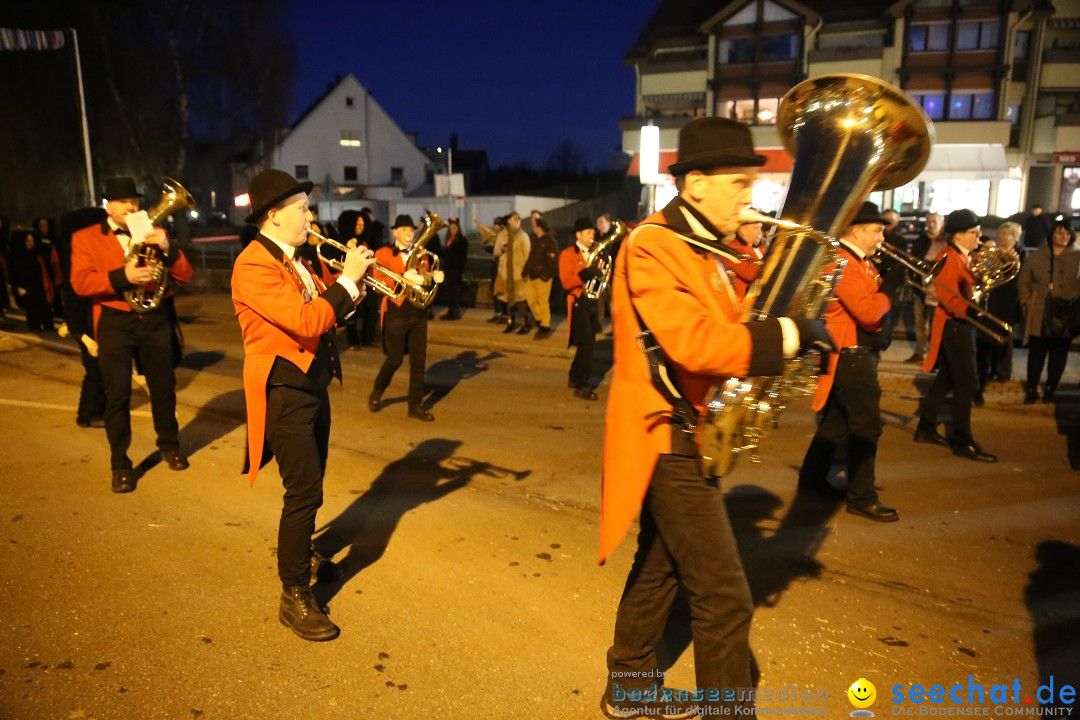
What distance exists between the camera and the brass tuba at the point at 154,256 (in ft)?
17.8

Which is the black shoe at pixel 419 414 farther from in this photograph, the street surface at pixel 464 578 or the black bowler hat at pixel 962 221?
the black bowler hat at pixel 962 221

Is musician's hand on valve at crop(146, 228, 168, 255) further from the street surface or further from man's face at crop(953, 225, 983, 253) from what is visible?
man's face at crop(953, 225, 983, 253)

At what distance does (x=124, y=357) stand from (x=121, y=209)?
3.49 ft

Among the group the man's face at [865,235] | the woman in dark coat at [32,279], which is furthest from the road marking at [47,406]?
the man's face at [865,235]

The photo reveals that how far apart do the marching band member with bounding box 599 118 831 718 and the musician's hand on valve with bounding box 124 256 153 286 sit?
389 cm

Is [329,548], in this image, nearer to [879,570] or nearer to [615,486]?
[615,486]

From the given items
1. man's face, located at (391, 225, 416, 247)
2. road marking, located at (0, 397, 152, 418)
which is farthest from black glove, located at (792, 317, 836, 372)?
road marking, located at (0, 397, 152, 418)

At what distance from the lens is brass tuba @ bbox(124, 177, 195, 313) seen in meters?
5.43

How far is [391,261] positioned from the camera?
27.1 ft

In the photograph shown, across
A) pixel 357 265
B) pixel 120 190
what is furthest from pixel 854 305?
pixel 120 190

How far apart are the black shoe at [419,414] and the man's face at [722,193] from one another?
5.35 meters

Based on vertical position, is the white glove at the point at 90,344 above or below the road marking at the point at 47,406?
above

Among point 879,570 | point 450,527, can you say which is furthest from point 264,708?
point 879,570

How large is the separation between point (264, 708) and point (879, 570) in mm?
3321
